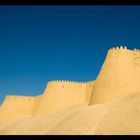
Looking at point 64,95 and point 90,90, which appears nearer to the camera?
point 90,90

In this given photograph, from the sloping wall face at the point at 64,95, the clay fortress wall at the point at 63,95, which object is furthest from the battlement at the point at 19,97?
the sloping wall face at the point at 64,95

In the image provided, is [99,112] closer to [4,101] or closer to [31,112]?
[31,112]

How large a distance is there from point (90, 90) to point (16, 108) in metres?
13.2

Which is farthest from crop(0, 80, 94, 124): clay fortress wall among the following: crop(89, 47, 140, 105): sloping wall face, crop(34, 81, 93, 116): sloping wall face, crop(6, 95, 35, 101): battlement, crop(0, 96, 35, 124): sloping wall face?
crop(89, 47, 140, 105): sloping wall face

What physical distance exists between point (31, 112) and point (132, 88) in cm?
1978

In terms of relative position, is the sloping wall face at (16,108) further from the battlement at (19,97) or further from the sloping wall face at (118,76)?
the sloping wall face at (118,76)

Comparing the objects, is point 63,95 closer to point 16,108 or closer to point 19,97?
point 16,108

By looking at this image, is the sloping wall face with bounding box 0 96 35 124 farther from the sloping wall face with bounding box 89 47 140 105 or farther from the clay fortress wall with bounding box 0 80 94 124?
the sloping wall face with bounding box 89 47 140 105

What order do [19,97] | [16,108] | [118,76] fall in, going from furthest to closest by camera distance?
[19,97]
[16,108]
[118,76]

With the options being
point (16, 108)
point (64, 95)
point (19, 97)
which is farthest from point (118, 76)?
point (19, 97)

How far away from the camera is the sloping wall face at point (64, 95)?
30703 mm

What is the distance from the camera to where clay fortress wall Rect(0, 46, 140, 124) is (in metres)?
21.3

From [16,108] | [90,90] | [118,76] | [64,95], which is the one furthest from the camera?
[16,108]

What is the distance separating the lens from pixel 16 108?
38.4 meters
